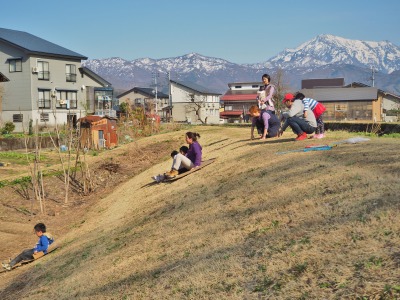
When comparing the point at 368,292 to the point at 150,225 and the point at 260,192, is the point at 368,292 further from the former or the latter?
the point at 150,225

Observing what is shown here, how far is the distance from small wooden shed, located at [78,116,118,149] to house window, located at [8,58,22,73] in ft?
77.2

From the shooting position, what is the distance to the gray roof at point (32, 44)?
170 feet

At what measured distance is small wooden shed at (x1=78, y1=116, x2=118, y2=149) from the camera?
1273 inches

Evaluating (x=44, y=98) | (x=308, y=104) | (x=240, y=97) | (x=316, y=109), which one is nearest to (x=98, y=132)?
(x=316, y=109)

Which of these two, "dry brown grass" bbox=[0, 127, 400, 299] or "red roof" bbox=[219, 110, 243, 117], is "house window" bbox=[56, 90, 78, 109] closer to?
"dry brown grass" bbox=[0, 127, 400, 299]

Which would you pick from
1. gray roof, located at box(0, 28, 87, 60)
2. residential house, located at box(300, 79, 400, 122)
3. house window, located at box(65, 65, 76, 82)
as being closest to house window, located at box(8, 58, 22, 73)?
gray roof, located at box(0, 28, 87, 60)

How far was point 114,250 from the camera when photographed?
28.5ft

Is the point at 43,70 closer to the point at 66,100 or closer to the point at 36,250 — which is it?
the point at 66,100

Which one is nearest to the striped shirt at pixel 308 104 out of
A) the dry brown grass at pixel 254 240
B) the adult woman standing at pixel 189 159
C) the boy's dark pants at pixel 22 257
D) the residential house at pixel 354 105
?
the dry brown grass at pixel 254 240

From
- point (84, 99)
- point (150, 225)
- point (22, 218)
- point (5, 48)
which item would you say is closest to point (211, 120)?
point (84, 99)

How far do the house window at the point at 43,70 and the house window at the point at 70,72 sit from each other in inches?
112

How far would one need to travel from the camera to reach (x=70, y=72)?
56750mm

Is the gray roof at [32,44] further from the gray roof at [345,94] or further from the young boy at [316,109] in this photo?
the young boy at [316,109]

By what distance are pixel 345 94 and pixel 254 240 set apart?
6576 cm
